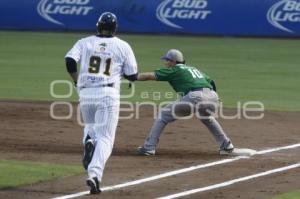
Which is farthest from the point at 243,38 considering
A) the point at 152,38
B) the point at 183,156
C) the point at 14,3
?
the point at 183,156

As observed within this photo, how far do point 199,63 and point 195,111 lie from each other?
1480cm

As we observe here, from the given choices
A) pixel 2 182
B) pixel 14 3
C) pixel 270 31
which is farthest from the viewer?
pixel 14 3

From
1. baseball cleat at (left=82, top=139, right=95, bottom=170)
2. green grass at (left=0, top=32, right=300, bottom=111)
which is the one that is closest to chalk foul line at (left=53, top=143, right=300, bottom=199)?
baseball cleat at (left=82, top=139, right=95, bottom=170)

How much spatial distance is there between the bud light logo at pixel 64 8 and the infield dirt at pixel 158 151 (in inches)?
729

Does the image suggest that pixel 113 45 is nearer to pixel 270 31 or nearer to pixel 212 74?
pixel 212 74

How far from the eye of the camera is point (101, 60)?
11.3 meters

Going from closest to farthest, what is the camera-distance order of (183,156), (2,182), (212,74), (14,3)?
(2,182), (183,156), (212,74), (14,3)

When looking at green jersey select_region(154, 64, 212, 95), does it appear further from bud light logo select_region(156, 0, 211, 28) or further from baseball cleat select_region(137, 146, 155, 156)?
bud light logo select_region(156, 0, 211, 28)

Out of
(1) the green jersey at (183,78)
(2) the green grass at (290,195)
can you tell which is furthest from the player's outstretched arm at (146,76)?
(2) the green grass at (290,195)

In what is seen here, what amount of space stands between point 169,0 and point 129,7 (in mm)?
1620

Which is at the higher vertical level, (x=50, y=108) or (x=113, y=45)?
(x=113, y=45)

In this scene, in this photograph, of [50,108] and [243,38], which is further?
[243,38]

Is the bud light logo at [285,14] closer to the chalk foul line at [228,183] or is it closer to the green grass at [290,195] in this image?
the chalk foul line at [228,183]

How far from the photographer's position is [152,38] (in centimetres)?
3684
